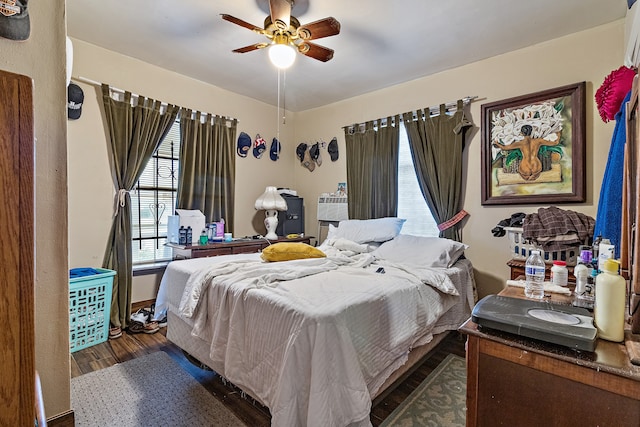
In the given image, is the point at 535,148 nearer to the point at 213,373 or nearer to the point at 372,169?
the point at 372,169

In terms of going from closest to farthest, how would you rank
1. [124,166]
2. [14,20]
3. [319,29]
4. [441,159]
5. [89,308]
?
[14,20], [319,29], [89,308], [124,166], [441,159]

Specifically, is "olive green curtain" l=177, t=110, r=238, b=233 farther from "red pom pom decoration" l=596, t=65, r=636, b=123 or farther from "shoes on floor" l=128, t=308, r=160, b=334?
"red pom pom decoration" l=596, t=65, r=636, b=123

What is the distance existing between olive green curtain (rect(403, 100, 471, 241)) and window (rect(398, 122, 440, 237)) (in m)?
0.15

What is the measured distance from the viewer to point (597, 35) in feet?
7.90

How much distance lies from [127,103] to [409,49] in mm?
2759

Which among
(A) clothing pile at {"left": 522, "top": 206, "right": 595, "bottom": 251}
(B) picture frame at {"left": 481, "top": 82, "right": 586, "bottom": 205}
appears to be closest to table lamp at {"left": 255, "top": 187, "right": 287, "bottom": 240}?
(B) picture frame at {"left": 481, "top": 82, "right": 586, "bottom": 205}

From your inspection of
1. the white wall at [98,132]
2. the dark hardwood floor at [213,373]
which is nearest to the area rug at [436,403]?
the dark hardwood floor at [213,373]

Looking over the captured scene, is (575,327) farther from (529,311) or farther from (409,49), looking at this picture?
(409,49)

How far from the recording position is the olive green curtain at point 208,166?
3.42 meters

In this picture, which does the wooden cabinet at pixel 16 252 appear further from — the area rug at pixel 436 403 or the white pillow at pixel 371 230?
the white pillow at pixel 371 230

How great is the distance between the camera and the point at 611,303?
2.83ft

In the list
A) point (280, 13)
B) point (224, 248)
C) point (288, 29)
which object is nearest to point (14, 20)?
point (280, 13)

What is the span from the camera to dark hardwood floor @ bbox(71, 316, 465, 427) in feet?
5.74

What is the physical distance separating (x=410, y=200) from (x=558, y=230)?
1.56 meters
